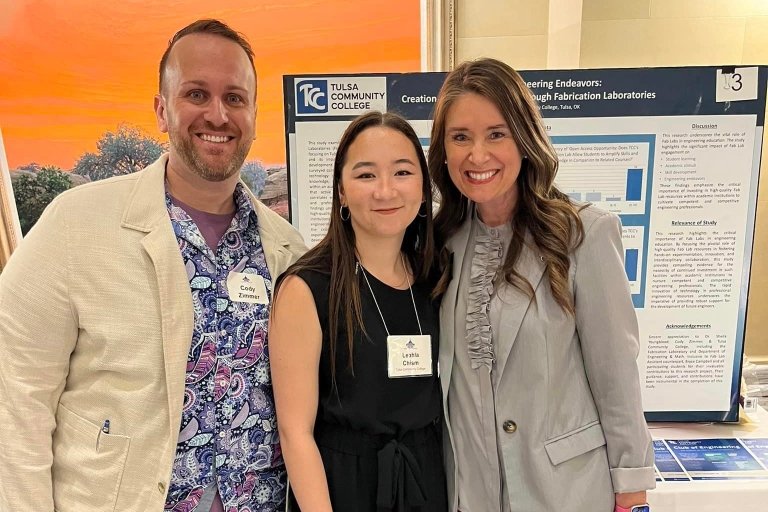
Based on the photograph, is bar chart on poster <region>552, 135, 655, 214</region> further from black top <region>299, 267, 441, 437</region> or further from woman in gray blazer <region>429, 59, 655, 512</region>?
black top <region>299, 267, 441, 437</region>

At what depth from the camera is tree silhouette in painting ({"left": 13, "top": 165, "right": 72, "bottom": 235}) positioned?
3.29 meters

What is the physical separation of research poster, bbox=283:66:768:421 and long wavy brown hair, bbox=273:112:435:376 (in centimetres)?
72

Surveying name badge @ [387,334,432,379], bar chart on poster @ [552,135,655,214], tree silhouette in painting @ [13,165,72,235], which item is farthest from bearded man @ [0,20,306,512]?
tree silhouette in painting @ [13,165,72,235]

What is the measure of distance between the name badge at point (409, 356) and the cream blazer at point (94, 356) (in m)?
0.53

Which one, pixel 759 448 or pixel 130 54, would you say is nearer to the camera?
pixel 759 448

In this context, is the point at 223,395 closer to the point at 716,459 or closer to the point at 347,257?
the point at 347,257

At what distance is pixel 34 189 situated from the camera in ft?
10.9

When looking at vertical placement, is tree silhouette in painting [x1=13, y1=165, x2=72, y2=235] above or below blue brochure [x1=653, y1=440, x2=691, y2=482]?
above

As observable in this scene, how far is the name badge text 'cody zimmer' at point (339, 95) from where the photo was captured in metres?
2.12

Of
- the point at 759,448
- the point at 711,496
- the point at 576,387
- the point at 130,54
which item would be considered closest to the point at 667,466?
the point at 711,496

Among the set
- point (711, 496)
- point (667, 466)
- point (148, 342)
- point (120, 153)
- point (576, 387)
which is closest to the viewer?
point (148, 342)

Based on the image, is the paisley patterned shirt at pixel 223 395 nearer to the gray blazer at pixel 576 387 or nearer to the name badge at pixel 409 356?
the name badge at pixel 409 356

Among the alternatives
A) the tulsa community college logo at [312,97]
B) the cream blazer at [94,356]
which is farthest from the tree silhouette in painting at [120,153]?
the cream blazer at [94,356]

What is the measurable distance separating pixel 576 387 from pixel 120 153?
3.00 meters
